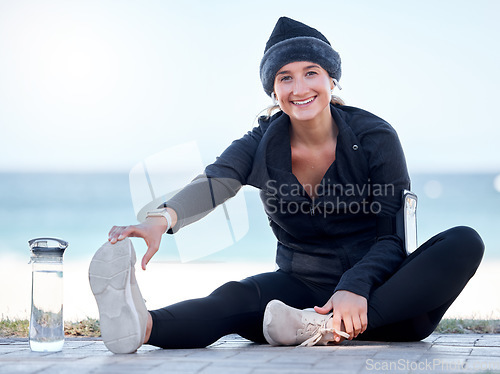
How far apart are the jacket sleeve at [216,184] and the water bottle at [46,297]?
43 centimetres

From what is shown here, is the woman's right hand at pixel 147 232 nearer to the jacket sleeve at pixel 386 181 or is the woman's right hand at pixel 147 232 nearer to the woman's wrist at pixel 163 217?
the woman's wrist at pixel 163 217

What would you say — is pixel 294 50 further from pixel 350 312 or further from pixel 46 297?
pixel 46 297

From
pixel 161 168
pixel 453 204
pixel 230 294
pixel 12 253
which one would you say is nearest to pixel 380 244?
pixel 230 294

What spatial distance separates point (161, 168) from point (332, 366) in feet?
7.40

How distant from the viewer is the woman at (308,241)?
2.23 metres

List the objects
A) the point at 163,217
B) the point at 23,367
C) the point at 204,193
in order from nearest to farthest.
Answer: the point at 23,367 < the point at 163,217 < the point at 204,193

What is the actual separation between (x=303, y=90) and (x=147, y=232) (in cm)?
87

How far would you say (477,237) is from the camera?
7.72ft

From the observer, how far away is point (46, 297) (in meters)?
2.34

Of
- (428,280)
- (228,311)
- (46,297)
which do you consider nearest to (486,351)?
(428,280)

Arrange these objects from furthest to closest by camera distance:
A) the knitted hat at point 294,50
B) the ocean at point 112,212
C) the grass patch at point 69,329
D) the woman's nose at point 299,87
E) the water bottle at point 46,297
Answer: the ocean at point 112,212, the grass patch at point 69,329, the knitted hat at point 294,50, the woman's nose at point 299,87, the water bottle at point 46,297

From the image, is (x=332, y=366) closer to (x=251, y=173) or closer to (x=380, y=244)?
(x=380, y=244)

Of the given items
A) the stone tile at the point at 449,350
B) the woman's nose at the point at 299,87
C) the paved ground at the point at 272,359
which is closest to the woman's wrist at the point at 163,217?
the paved ground at the point at 272,359

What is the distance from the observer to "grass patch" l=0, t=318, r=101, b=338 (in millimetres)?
3090
